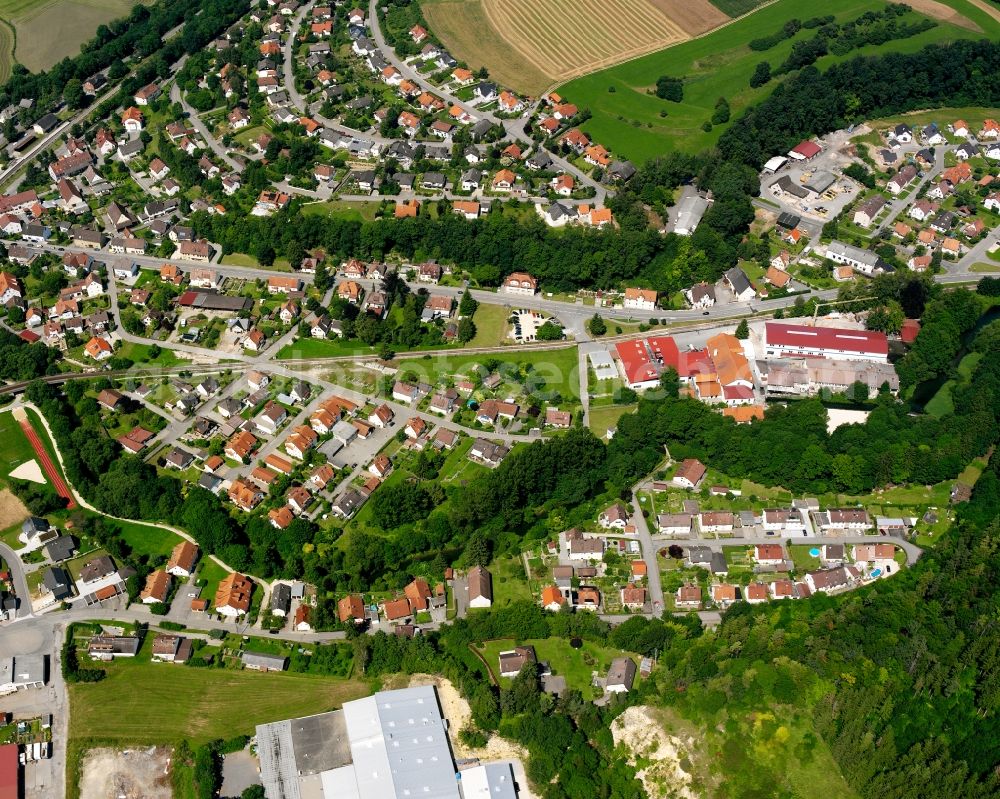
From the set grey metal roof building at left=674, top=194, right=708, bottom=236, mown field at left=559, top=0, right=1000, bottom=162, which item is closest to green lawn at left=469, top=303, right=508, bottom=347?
grey metal roof building at left=674, top=194, right=708, bottom=236

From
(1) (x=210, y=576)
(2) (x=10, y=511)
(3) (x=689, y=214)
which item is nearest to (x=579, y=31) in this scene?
(3) (x=689, y=214)

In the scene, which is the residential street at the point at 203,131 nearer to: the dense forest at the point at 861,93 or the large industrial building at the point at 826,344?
the dense forest at the point at 861,93

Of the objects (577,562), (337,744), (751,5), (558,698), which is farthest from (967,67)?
(337,744)

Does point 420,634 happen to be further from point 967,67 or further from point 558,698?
point 967,67

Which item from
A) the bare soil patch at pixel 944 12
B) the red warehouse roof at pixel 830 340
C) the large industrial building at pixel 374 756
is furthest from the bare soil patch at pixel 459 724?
the bare soil patch at pixel 944 12

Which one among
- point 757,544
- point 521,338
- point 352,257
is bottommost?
point 757,544

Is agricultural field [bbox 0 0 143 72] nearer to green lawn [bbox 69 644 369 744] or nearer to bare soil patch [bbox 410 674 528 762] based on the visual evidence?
green lawn [bbox 69 644 369 744]

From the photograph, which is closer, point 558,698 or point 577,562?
point 558,698
